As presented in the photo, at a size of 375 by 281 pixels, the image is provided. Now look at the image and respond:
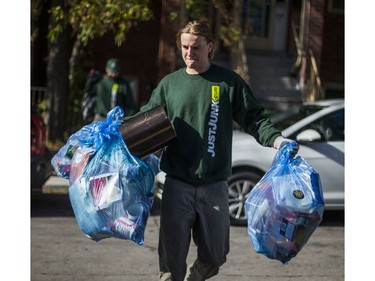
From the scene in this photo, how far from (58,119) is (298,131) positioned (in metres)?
7.08

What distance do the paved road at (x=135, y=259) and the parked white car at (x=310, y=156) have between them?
0.36 m

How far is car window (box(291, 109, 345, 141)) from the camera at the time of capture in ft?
31.9

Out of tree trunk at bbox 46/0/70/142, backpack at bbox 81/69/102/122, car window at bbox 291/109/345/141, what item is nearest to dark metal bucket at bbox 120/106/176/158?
car window at bbox 291/109/345/141

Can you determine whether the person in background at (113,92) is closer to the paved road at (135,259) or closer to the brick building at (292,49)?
the paved road at (135,259)

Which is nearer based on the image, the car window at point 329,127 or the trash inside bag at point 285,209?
the trash inside bag at point 285,209

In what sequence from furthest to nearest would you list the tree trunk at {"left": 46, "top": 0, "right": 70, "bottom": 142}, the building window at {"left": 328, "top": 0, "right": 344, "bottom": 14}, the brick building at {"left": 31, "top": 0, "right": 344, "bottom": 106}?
1. the building window at {"left": 328, "top": 0, "right": 344, "bottom": 14}
2. the brick building at {"left": 31, "top": 0, "right": 344, "bottom": 106}
3. the tree trunk at {"left": 46, "top": 0, "right": 70, "bottom": 142}

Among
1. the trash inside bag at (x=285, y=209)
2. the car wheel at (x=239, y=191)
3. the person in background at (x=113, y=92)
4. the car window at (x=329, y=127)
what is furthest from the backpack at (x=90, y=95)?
the trash inside bag at (x=285, y=209)

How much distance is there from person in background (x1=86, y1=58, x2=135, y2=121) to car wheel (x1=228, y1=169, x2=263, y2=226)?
2952 millimetres

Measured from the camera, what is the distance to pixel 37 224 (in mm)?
9266

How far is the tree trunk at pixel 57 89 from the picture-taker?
51.2 feet

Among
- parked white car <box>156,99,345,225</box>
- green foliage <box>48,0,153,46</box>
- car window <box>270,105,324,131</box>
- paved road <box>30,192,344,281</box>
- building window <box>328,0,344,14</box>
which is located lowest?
paved road <box>30,192,344,281</box>

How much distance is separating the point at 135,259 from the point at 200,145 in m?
2.96

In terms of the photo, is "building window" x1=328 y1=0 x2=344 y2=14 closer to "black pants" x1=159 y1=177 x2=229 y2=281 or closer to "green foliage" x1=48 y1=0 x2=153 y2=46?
"green foliage" x1=48 y1=0 x2=153 y2=46

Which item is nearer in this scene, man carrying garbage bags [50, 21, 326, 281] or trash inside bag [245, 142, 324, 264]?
trash inside bag [245, 142, 324, 264]
